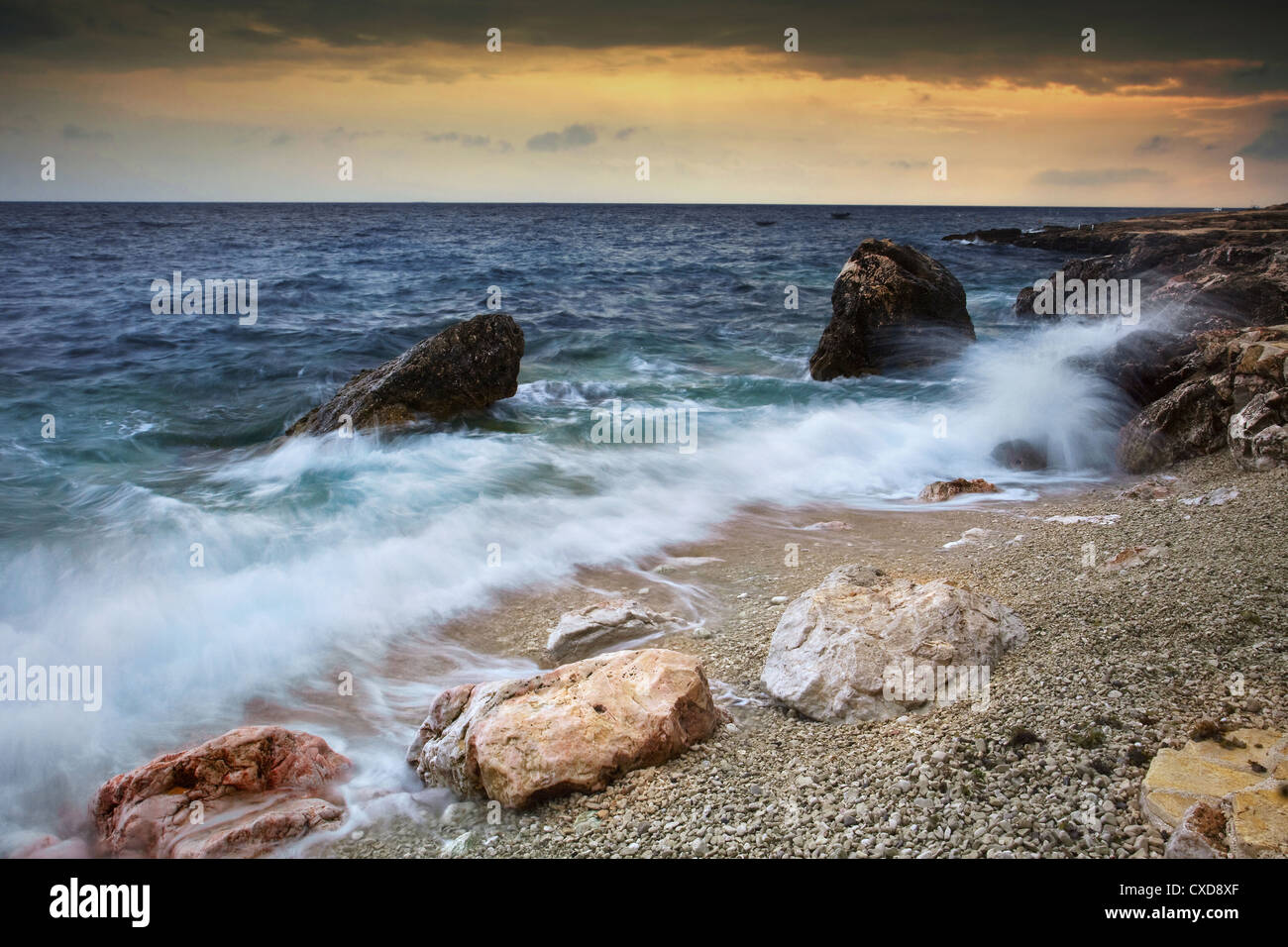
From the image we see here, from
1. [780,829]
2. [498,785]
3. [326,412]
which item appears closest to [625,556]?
[498,785]

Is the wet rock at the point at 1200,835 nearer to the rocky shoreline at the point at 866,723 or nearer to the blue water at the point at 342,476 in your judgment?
the rocky shoreline at the point at 866,723

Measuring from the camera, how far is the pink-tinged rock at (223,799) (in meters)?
4.11

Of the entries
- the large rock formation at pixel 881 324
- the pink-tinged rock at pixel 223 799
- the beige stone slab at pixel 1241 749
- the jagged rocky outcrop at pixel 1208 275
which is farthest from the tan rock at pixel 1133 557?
the large rock formation at pixel 881 324

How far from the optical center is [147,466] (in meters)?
11.5

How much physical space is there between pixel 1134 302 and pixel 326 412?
1528cm

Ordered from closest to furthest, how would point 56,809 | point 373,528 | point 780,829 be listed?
point 780,829 → point 56,809 → point 373,528

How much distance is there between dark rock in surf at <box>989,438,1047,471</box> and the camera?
10.5 metres

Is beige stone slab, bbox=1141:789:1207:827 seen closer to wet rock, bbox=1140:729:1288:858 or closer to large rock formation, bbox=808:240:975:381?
wet rock, bbox=1140:729:1288:858

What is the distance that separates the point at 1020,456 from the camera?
10.7 m

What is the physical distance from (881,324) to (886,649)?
500 inches

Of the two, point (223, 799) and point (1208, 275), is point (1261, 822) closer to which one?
point (223, 799)

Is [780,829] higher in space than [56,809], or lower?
higher

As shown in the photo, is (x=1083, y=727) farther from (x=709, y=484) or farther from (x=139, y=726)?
(x=709, y=484)

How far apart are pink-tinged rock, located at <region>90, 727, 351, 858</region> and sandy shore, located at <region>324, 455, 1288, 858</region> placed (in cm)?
33
